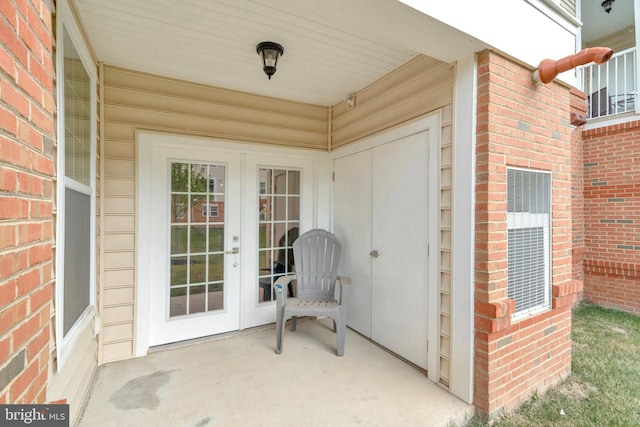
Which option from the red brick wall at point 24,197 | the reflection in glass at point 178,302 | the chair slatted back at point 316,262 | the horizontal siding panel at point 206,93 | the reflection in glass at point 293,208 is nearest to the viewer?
the red brick wall at point 24,197

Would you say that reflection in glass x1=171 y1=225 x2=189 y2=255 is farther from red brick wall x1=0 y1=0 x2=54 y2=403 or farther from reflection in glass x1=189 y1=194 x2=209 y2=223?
red brick wall x1=0 y1=0 x2=54 y2=403

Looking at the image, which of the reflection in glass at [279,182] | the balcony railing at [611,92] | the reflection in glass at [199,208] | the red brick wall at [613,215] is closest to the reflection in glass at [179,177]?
the reflection in glass at [199,208]

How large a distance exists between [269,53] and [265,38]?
0.35ft

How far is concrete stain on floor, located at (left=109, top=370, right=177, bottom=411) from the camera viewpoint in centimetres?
208

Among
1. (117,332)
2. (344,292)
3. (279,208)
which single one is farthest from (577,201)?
(117,332)

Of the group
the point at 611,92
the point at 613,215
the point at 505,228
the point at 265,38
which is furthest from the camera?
the point at 611,92

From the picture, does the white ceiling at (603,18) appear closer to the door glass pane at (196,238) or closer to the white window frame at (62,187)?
the door glass pane at (196,238)

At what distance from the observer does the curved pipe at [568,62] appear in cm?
190

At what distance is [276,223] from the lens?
3537 mm

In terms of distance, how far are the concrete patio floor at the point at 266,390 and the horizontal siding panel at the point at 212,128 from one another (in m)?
2.22

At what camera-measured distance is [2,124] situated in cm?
80

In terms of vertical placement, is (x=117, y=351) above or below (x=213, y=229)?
below

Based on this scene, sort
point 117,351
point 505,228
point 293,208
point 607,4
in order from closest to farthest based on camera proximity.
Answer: point 505,228
point 117,351
point 293,208
point 607,4

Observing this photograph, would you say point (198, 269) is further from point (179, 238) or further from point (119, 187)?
point (119, 187)
